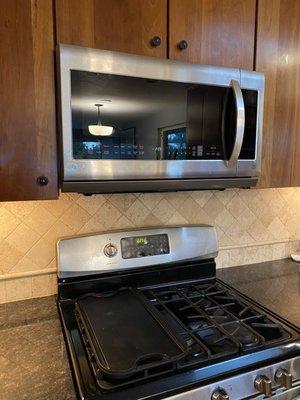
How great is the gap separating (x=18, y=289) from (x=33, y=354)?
0.35 meters

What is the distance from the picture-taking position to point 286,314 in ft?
3.40

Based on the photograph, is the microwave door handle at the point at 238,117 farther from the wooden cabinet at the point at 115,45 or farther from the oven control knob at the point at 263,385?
the oven control knob at the point at 263,385

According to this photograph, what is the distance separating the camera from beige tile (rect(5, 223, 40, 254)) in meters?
1.10

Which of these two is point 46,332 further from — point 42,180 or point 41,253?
point 42,180

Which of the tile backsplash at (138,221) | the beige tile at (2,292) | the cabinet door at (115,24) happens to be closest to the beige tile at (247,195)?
the tile backsplash at (138,221)

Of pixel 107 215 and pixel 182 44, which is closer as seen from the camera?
pixel 182 44

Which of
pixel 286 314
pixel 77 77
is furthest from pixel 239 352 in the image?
pixel 77 77

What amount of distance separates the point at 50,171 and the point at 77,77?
10.3 inches

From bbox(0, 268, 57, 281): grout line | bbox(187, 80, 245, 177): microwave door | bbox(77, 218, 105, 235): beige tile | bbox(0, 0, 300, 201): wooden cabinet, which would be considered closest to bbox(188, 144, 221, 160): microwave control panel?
bbox(187, 80, 245, 177): microwave door

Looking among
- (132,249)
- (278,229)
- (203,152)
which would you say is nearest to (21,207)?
(132,249)

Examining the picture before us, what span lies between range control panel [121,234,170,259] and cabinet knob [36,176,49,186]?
1.40 feet

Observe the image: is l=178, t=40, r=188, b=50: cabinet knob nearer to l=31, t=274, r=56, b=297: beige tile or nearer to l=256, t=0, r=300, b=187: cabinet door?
l=256, t=0, r=300, b=187: cabinet door

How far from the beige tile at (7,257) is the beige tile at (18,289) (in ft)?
0.17

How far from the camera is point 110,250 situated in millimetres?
1146
